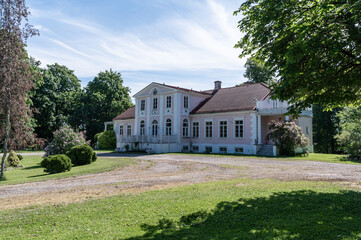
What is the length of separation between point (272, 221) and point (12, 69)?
13.5m

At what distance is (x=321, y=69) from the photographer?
23.3 feet

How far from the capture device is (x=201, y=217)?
5566 mm

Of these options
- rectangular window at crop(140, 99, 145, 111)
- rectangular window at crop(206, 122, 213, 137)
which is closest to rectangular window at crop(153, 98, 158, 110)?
rectangular window at crop(140, 99, 145, 111)

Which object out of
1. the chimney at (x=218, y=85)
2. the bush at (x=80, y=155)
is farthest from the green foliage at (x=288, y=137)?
the chimney at (x=218, y=85)

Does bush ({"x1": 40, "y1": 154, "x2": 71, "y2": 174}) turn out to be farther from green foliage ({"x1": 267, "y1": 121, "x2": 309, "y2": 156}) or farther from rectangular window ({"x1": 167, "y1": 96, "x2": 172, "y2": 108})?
rectangular window ({"x1": 167, "y1": 96, "x2": 172, "y2": 108})

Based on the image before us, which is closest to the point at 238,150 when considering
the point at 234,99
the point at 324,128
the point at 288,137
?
the point at 288,137

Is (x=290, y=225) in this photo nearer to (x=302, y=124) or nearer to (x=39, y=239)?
(x=39, y=239)

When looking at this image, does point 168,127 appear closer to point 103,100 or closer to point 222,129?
point 222,129

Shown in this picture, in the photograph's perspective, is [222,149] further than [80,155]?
Yes

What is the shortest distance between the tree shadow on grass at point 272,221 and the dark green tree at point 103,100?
44.4 m

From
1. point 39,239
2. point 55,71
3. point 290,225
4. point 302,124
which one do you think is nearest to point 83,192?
point 39,239

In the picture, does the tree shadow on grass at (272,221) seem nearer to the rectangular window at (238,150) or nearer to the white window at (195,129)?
the rectangular window at (238,150)

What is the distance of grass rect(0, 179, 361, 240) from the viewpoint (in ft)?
15.4

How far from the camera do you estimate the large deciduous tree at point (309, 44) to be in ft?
19.9
